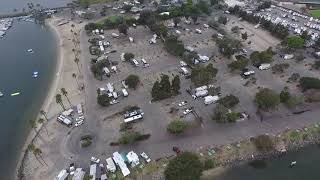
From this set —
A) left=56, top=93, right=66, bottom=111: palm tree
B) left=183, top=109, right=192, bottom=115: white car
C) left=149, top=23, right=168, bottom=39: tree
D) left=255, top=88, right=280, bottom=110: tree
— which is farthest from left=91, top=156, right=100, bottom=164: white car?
left=149, top=23, right=168, bottom=39: tree

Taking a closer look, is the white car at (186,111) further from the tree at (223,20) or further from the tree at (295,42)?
the tree at (223,20)

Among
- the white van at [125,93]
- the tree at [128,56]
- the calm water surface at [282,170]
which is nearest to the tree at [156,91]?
the white van at [125,93]

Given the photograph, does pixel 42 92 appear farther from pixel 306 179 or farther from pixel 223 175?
pixel 306 179

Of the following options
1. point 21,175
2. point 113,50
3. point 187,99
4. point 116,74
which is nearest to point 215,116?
point 187,99

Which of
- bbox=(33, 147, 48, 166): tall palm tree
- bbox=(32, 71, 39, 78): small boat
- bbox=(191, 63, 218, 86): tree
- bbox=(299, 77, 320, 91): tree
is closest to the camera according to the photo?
bbox=(33, 147, 48, 166): tall palm tree

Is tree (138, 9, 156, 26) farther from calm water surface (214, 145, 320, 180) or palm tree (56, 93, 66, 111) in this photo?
calm water surface (214, 145, 320, 180)

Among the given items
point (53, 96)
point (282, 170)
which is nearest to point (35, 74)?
point (53, 96)
